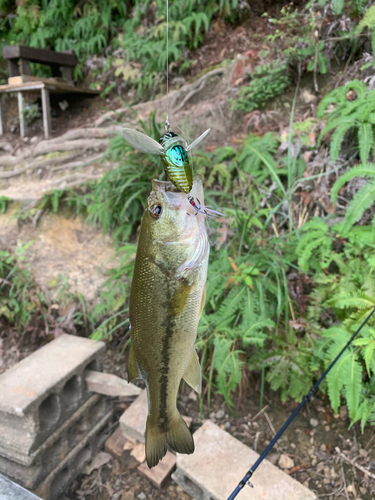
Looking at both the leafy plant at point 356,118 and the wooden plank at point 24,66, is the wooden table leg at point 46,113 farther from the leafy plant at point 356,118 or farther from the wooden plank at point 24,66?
the leafy plant at point 356,118

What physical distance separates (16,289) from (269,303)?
340cm

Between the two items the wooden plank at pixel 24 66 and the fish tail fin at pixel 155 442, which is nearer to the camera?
the fish tail fin at pixel 155 442

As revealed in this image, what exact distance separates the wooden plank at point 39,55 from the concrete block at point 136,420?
6979 millimetres

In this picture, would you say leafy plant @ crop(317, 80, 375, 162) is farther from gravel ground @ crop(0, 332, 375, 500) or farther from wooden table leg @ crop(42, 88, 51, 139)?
wooden table leg @ crop(42, 88, 51, 139)

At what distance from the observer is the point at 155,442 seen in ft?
3.56

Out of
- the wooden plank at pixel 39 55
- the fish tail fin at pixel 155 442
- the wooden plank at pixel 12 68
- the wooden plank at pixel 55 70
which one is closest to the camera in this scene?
the fish tail fin at pixel 155 442

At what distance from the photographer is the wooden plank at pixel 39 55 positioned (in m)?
6.74

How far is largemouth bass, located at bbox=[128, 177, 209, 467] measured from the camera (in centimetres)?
95

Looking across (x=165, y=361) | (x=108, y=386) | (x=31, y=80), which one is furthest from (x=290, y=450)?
(x=31, y=80)

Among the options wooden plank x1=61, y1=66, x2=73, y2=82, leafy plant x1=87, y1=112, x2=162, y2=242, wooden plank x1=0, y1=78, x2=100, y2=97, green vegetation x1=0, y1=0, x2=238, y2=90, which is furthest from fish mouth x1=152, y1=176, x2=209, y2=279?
wooden plank x1=61, y1=66, x2=73, y2=82

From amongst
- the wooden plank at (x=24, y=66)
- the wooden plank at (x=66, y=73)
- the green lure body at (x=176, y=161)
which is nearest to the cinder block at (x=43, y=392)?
the green lure body at (x=176, y=161)

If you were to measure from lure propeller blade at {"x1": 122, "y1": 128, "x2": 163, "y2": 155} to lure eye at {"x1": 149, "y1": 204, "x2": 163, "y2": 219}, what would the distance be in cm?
17

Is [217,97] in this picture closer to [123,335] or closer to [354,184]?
[354,184]

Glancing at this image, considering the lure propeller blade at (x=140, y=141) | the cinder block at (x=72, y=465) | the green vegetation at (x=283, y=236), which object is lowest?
the cinder block at (x=72, y=465)
